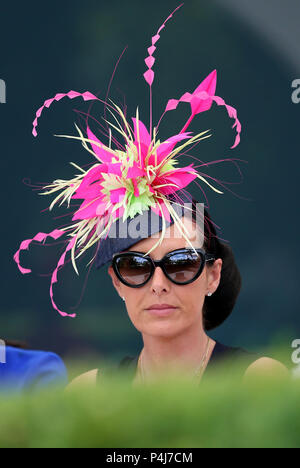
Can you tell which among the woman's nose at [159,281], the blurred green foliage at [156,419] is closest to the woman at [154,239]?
the woman's nose at [159,281]

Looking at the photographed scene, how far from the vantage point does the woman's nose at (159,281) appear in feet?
8.75

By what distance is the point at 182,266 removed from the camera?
2.69m

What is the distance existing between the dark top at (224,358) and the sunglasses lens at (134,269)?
444mm

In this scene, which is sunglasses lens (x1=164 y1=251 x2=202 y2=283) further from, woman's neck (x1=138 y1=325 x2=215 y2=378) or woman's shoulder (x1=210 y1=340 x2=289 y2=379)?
woman's shoulder (x1=210 y1=340 x2=289 y2=379)

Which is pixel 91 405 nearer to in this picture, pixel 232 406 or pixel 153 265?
pixel 232 406

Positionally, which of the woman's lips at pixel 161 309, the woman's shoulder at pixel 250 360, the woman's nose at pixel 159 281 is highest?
the woman's nose at pixel 159 281

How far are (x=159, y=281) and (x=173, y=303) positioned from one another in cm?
11

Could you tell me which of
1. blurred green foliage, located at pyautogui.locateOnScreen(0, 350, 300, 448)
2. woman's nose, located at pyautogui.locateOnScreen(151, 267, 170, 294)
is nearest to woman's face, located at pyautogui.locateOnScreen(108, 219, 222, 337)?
woman's nose, located at pyautogui.locateOnScreen(151, 267, 170, 294)

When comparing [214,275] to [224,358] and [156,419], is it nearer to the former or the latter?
[224,358]

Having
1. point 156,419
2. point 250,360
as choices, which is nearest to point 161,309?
point 250,360

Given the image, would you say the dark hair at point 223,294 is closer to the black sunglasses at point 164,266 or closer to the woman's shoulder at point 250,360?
the woman's shoulder at point 250,360

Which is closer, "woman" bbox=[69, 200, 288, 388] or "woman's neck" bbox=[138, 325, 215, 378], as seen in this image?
"woman" bbox=[69, 200, 288, 388]

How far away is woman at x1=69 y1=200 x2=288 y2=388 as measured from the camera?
2697 mm
